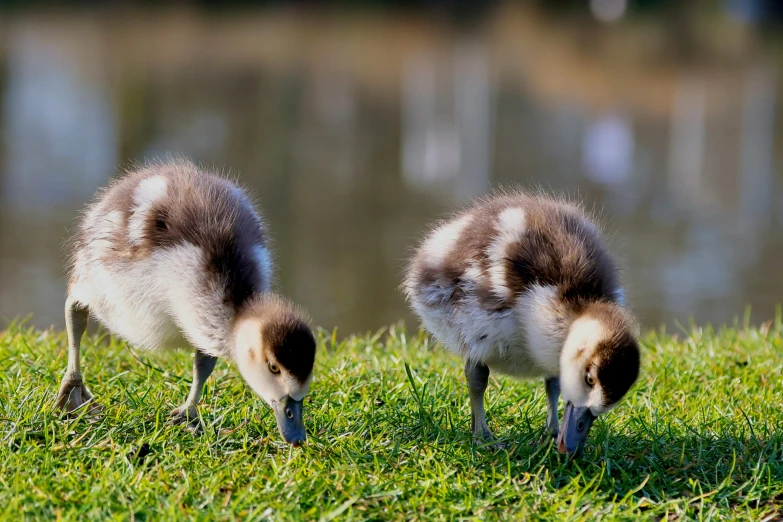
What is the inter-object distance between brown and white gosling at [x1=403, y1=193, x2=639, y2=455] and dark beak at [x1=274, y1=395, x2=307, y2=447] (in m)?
0.96

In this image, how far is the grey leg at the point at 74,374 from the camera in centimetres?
525

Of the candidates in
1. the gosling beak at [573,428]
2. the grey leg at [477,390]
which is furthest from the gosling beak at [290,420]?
the gosling beak at [573,428]

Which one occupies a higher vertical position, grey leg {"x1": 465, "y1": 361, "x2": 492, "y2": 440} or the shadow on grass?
grey leg {"x1": 465, "y1": 361, "x2": 492, "y2": 440}

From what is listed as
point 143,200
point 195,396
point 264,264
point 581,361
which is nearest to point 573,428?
point 581,361

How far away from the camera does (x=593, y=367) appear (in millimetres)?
4562

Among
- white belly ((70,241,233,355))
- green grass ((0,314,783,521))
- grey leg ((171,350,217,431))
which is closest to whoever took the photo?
green grass ((0,314,783,521))

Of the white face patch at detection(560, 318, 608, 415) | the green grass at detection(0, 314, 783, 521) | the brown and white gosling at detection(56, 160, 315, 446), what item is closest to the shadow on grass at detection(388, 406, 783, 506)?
the green grass at detection(0, 314, 783, 521)

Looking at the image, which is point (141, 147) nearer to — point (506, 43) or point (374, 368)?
point (374, 368)

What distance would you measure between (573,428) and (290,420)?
1.35m

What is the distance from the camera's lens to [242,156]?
68.8 ft

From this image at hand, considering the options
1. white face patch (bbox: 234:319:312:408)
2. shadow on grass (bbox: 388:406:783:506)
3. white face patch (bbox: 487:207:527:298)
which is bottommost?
shadow on grass (bbox: 388:406:783:506)

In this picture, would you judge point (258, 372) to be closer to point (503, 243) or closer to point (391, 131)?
point (503, 243)

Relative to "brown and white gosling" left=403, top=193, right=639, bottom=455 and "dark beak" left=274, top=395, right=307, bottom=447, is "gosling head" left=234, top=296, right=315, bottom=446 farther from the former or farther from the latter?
"brown and white gosling" left=403, top=193, right=639, bottom=455

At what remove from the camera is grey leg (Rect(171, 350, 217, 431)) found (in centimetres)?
507
